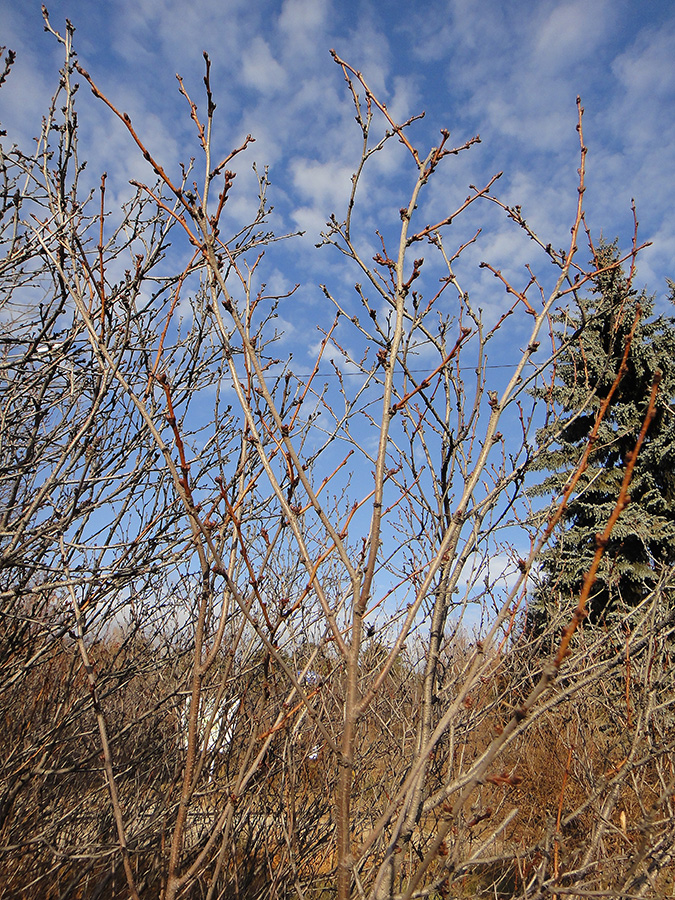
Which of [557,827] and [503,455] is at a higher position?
[503,455]

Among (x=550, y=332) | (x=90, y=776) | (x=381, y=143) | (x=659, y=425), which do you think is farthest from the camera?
(x=659, y=425)

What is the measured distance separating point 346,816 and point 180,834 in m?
0.36

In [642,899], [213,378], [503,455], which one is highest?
[213,378]

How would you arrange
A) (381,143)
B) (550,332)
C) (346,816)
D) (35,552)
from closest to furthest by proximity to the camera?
(346,816) → (381,143) → (550,332) → (35,552)

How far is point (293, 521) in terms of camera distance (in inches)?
45.6

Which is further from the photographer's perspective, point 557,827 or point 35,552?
point 35,552

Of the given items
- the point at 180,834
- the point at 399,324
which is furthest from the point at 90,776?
the point at 399,324

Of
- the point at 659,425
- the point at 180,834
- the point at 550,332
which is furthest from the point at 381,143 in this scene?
the point at 659,425

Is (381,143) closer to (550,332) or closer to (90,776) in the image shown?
(550,332)

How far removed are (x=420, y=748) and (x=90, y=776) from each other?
318 cm

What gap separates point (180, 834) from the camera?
1.11 metres

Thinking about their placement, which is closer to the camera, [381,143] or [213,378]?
[381,143]

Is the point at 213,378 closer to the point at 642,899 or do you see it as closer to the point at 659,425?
the point at 642,899

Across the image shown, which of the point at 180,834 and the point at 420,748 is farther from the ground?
the point at 420,748
